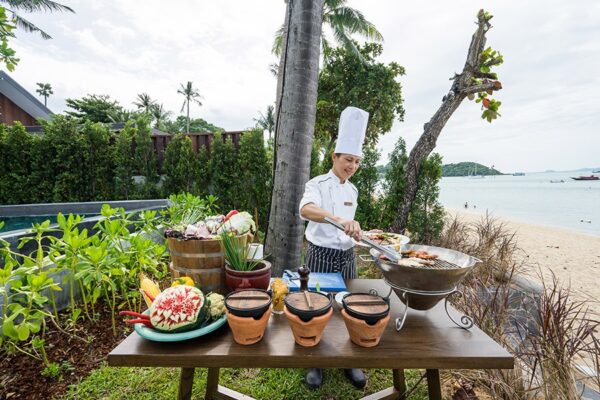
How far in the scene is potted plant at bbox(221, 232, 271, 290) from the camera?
139cm

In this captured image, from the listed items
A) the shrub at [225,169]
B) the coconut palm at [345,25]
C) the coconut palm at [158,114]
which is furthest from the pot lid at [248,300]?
the coconut palm at [158,114]

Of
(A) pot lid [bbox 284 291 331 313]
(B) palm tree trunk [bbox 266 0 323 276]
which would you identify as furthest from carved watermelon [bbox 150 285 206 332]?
(B) palm tree trunk [bbox 266 0 323 276]

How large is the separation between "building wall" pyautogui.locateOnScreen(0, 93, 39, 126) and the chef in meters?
25.3

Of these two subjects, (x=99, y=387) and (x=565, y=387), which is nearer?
(x=565, y=387)

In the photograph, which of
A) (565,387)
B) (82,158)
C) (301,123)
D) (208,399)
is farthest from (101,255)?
(82,158)

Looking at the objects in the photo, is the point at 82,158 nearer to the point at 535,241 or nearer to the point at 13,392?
the point at 13,392

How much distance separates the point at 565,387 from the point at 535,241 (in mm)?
10670

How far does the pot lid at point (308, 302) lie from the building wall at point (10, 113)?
2594 centimetres

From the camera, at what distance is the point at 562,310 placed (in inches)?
88.1

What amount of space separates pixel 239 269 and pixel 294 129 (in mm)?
1771

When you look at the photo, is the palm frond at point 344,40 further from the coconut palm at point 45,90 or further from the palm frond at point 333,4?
the coconut palm at point 45,90

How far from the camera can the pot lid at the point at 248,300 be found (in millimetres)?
1102

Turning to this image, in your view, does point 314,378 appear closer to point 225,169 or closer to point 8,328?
point 8,328

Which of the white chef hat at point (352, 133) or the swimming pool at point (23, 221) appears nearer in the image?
the white chef hat at point (352, 133)
